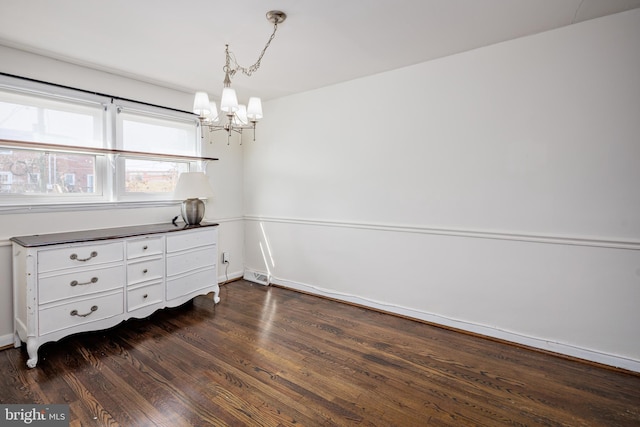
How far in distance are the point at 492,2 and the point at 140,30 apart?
7.67ft

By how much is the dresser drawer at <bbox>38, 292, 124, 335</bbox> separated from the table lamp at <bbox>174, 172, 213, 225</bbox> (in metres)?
0.97

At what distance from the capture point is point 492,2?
76.5 inches

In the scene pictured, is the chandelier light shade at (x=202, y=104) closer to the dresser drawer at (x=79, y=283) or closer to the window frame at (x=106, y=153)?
the window frame at (x=106, y=153)

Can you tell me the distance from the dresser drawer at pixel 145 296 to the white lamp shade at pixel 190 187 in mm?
888

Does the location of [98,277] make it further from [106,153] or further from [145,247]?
[106,153]

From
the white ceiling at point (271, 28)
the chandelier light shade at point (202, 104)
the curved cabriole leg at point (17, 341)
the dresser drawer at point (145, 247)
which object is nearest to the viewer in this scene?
the white ceiling at point (271, 28)

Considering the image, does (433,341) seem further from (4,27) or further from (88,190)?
(4,27)

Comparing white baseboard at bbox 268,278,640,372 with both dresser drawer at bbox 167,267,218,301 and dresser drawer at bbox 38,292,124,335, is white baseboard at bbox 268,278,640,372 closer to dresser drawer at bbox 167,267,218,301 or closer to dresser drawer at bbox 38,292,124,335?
dresser drawer at bbox 167,267,218,301

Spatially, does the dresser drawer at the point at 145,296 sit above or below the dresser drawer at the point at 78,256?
below

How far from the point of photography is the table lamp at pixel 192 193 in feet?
10.6

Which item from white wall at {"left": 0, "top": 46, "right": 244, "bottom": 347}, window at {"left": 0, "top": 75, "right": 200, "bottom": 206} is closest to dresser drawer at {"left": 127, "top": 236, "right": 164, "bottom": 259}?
white wall at {"left": 0, "top": 46, "right": 244, "bottom": 347}

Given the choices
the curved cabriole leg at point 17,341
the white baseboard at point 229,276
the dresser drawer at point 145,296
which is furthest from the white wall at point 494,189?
the curved cabriole leg at point 17,341

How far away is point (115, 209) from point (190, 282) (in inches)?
39.6

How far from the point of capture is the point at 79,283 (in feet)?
8.02
